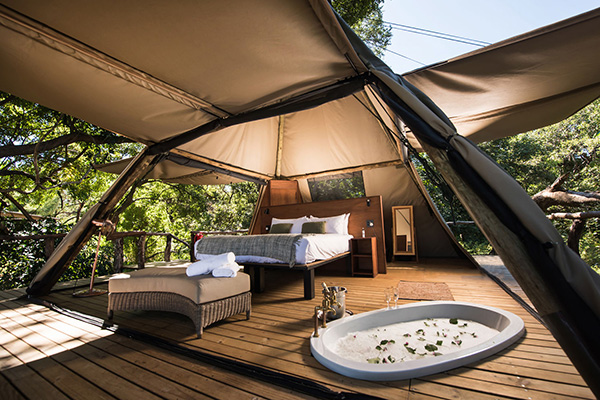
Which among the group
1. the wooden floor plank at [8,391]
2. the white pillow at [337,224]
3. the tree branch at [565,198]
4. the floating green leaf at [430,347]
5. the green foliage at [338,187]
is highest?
the green foliage at [338,187]

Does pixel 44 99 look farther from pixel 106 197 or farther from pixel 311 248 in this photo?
pixel 311 248

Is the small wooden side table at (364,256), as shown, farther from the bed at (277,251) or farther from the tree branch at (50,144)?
the tree branch at (50,144)

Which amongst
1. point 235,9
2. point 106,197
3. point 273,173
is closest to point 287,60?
point 235,9

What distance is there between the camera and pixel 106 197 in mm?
4062

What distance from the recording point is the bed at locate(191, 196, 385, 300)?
350 centimetres

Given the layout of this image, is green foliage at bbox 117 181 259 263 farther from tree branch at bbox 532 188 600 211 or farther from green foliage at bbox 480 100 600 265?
green foliage at bbox 480 100 600 265

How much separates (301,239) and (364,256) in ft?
5.65

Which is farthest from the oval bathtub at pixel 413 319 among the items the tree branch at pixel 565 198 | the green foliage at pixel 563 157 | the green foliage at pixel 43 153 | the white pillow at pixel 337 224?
Result: the green foliage at pixel 563 157

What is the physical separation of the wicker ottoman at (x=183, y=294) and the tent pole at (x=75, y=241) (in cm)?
173

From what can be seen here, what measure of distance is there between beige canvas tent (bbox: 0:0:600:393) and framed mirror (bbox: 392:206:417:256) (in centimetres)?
→ 269

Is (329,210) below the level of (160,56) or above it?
below

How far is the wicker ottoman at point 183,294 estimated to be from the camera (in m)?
2.34

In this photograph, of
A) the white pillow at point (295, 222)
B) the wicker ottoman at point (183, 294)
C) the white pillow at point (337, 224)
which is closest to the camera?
the wicker ottoman at point (183, 294)

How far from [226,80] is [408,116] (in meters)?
1.75
